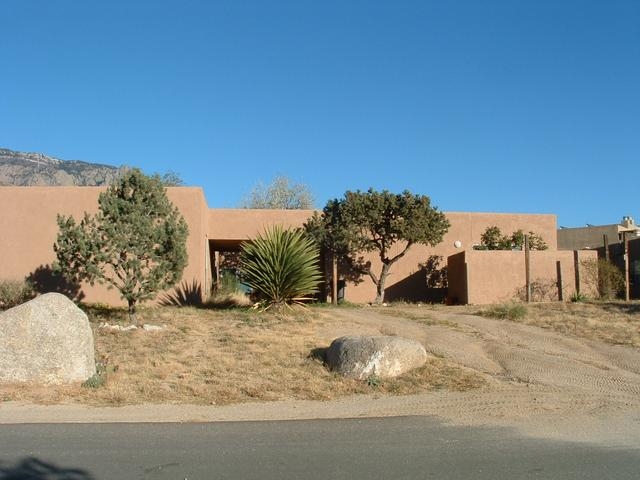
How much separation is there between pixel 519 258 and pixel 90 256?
15.7 m

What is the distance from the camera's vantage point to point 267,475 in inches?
258

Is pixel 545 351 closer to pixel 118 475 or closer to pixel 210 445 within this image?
pixel 210 445

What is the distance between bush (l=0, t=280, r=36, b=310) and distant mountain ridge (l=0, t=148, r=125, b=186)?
166 feet

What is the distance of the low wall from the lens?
81.0 feet

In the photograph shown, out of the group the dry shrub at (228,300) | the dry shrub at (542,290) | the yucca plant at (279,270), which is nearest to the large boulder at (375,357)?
the yucca plant at (279,270)

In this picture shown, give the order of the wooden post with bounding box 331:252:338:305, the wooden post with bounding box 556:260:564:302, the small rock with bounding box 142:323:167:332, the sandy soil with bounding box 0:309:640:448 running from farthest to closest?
1. the wooden post with bounding box 331:252:338:305
2. the wooden post with bounding box 556:260:564:302
3. the small rock with bounding box 142:323:167:332
4. the sandy soil with bounding box 0:309:640:448

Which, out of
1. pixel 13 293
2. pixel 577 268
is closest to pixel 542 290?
pixel 577 268

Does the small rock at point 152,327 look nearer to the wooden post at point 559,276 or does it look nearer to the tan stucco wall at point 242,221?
the tan stucco wall at point 242,221

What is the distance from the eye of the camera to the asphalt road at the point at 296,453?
21.7ft

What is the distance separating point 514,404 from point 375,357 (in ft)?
8.82

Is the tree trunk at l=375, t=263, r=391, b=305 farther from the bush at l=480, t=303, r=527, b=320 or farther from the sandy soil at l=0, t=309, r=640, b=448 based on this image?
the sandy soil at l=0, t=309, r=640, b=448

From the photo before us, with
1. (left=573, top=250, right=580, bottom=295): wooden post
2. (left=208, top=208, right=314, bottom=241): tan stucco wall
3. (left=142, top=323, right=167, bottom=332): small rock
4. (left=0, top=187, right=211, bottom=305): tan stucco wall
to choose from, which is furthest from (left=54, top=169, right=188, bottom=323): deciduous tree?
(left=573, top=250, right=580, bottom=295): wooden post

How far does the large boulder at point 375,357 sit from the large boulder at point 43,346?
4582 millimetres

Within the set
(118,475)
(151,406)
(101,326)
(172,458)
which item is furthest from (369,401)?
(101,326)
